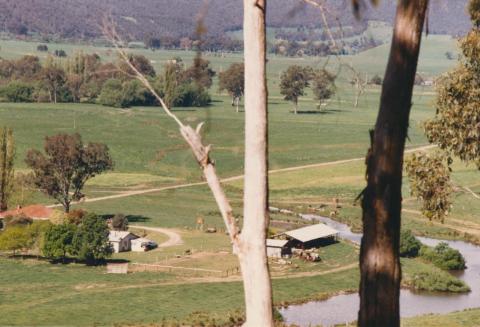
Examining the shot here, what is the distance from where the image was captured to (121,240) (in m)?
54.5

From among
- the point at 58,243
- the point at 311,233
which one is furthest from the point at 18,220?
the point at 311,233

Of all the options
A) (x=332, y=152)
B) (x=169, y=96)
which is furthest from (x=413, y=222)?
(x=169, y=96)

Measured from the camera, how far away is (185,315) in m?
38.0

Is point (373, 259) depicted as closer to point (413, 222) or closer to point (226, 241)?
point (226, 241)

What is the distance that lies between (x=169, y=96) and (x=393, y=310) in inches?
107

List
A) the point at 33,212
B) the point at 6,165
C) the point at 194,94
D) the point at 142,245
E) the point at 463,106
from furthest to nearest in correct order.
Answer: the point at 6,165, the point at 33,212, the point at 142,245, the point at 463,106, the point at 194,94

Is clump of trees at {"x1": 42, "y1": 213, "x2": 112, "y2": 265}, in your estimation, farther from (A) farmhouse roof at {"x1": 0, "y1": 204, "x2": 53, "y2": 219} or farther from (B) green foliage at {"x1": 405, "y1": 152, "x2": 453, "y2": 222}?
(B) green foliage at {"x1": 405, "y1": 152, "x2": 453, "y2": 222}

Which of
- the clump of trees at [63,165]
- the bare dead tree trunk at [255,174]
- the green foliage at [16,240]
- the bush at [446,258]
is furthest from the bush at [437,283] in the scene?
the bare dead tree trunk at [255,174]

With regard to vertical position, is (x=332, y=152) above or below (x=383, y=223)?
below

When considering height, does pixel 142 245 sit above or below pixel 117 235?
below

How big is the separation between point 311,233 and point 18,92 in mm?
95844

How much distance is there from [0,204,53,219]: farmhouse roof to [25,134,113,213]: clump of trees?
7.03 ft

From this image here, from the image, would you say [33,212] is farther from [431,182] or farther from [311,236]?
[431,182]

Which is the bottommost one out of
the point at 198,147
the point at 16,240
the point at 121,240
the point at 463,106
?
the point at 121,240
